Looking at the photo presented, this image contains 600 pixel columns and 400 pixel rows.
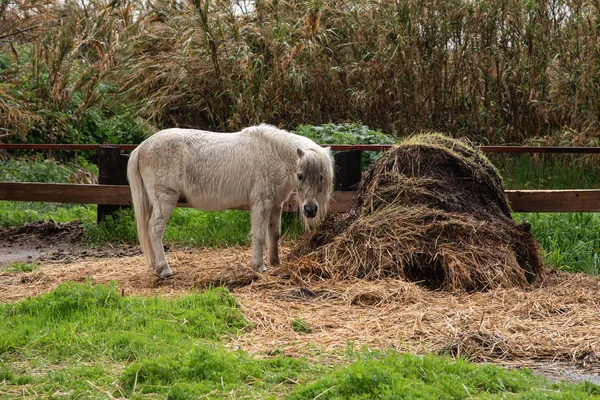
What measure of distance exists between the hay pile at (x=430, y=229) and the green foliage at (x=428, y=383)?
7.36ft

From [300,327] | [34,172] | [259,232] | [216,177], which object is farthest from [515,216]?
[34,172]

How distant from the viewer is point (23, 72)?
13.5 m

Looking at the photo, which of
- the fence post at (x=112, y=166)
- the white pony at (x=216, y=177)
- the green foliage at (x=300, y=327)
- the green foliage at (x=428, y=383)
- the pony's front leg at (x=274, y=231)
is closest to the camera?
the green foliage at (x=428, y=383)

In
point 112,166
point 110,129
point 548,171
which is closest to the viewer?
point 112,166

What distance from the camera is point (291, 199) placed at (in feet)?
28.7

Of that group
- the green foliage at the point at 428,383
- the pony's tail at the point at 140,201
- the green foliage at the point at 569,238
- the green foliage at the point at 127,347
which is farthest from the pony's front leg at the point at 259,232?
the green foliage at the point at 428,383

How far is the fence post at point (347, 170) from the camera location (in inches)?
333

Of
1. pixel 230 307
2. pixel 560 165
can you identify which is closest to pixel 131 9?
Result: pixel 560 165

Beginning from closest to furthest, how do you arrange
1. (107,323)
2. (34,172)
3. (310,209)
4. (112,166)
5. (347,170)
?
(107,323), (310,209), (347,170), (112,166), (34,172)

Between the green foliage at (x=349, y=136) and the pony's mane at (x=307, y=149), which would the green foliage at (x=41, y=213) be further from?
the pony's mane at (x=307, y=149)

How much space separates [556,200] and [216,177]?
10.8 feet

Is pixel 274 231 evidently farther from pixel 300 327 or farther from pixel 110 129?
pixel 110 129

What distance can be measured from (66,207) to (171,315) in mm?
7085

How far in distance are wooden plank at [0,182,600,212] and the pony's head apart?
1206mm
